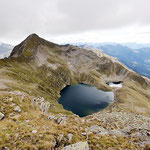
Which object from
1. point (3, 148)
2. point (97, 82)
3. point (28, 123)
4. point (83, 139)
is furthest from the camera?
point (97, 82)

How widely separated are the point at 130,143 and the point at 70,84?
164561 millimetres

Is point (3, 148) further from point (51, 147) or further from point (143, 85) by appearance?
point (143, 85)

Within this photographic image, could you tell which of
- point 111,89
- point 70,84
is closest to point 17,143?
point 111,89

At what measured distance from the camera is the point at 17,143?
12.6 m

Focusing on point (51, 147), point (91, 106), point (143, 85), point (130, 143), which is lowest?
point (143, 85)

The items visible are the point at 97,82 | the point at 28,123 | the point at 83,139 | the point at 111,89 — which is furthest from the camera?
the point at 97,82

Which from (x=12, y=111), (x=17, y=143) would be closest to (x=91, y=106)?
(x=12, y=111)

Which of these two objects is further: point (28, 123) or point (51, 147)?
point (28, 123)

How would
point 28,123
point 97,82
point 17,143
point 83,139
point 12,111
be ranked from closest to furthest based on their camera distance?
point 17,143 < point 83,139 < point 28,123 < point 12,111 < point 97,82

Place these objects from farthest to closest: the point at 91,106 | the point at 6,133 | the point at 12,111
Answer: the point at 91,106, the point at 12,111, the point at 6,133

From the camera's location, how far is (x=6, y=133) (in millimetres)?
14062

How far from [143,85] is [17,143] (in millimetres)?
206961

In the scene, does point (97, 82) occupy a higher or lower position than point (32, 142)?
lower

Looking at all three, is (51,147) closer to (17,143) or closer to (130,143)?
(17,143)
